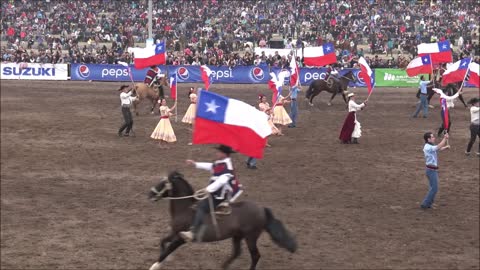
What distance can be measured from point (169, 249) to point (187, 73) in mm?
32066

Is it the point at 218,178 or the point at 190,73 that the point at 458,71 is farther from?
the point at 190,73

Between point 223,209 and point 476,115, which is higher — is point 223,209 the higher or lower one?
the higher one

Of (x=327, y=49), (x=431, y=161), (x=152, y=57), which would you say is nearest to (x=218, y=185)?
(x=431, y=161)

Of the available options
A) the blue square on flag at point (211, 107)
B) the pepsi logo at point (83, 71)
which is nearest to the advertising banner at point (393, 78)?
the pepsi logo at point (83, 71)

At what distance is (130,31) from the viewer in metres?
53.1

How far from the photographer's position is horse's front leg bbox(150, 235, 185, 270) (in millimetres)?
12172

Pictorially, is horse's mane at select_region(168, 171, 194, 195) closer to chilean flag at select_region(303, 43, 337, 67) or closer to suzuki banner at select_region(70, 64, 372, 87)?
chilean flag at select_region(303, 43, 337, 67)

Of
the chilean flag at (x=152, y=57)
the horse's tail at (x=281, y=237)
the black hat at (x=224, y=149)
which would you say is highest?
the black hat at (x=224, y=149)

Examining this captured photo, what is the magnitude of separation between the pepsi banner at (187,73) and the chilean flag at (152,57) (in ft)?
48.7

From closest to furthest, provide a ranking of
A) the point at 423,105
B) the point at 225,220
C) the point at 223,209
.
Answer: the point at 223,209, the point at 225,220, the point at 423,105

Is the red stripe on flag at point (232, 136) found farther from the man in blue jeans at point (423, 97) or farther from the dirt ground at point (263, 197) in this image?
the man in blue jeans at point (423, 97)

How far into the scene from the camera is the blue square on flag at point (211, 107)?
9453mm

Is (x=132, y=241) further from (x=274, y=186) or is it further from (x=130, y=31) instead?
(x=130, y=31)

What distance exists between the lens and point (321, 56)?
111ft
